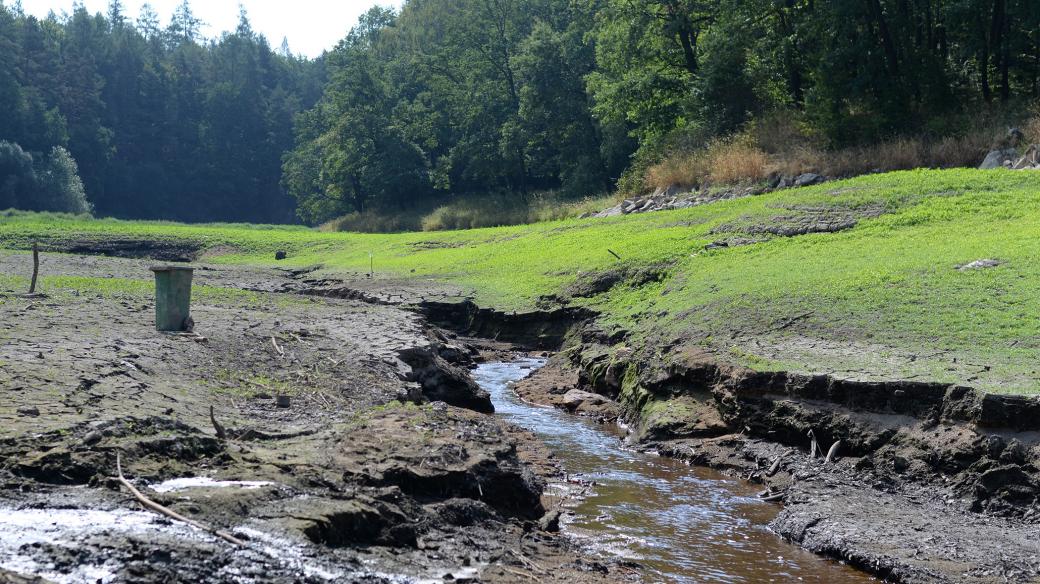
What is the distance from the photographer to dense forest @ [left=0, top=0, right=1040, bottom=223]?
2950 cm

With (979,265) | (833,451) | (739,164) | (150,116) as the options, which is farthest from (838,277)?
(150,116)

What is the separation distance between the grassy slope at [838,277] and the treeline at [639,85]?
672 centimetres

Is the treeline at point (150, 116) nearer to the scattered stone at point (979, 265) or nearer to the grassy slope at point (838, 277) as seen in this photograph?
the grassy slope at point (838, 277)

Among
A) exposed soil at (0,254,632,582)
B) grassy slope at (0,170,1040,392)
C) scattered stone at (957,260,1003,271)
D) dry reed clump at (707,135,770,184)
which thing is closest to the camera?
exposed soil at (0,254,632,582)

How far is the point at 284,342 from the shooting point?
14.7 meters

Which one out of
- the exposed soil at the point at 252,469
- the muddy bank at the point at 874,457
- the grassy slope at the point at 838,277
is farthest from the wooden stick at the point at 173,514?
the grassy slope at the point at 838,277

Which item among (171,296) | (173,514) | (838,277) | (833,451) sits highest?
(838,277)

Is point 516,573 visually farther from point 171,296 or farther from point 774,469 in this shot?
point 171,296

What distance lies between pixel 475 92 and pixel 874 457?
52.4m

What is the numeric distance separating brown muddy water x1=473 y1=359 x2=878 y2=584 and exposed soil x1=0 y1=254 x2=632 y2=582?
1.82ft

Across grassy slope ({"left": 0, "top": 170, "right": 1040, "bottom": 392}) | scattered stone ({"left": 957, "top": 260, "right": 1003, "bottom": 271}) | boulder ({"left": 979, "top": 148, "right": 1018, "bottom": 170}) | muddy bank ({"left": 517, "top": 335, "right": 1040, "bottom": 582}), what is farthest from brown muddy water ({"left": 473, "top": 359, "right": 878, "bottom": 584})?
boulder ({"left": 979, "top": 148, "right": 1018, "bottom": 170})

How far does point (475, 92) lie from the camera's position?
6038 cm

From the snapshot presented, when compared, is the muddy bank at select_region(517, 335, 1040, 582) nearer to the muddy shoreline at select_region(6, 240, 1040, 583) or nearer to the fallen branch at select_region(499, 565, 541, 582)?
the muddy shoreline at select_region(6, 240, 1040, 583)

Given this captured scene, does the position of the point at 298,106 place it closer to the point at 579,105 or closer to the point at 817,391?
the point at 579,105
